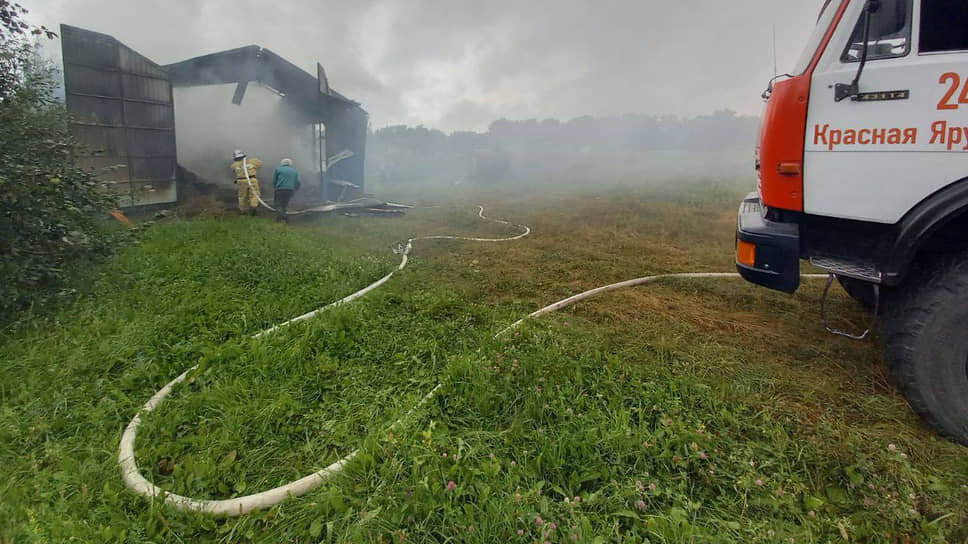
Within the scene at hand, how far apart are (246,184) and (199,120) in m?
6.13

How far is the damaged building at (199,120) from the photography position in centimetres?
873

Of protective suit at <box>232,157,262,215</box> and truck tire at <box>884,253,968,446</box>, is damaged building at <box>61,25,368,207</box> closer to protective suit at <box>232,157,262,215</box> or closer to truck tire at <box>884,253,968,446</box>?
protective suit at <box>232,157,262,215</box>

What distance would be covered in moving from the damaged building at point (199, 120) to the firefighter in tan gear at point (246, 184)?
1.81 metres

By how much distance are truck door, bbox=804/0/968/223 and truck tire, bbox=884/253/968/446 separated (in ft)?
1.37

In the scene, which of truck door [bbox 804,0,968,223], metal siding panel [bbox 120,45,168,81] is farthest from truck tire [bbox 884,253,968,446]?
metal siding panel [bbox 120,45,168,81]

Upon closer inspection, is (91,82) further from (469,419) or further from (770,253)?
(770,253)

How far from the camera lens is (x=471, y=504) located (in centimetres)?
180

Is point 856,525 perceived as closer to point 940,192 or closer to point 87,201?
point 940,192

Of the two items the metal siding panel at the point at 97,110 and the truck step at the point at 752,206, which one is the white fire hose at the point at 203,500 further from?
the metal siding panel at the point at 97,110

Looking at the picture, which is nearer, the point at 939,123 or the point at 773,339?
the point at 939,123

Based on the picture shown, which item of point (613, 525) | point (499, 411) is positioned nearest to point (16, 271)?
point (499, 411)

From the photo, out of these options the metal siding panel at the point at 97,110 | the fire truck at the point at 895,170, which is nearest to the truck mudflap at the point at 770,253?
the fire truck at the point at 895,170

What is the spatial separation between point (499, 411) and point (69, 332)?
3.68 metres

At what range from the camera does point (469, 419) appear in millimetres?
2479
